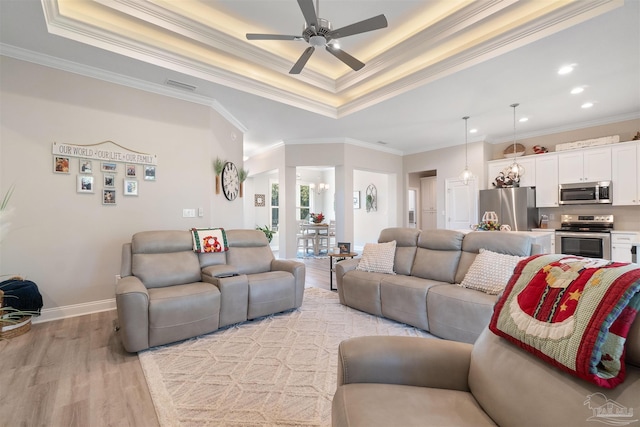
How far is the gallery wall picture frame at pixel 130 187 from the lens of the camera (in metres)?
3.54

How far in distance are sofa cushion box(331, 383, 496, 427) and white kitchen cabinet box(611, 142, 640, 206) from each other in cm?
566

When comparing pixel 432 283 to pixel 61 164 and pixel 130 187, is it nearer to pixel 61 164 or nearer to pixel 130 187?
pixel 130 187

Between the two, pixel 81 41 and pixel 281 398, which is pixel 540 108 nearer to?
pixel 281 398

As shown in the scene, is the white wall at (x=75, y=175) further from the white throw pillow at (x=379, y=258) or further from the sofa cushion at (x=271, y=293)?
the white throw pillow at (x=379, y=258)

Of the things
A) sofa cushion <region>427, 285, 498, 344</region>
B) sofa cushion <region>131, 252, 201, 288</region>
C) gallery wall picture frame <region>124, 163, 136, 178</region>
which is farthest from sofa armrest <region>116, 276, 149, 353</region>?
sofa cushion <region>427, 285, 498, 344</region>

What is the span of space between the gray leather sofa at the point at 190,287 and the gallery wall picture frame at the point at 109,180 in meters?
0.97

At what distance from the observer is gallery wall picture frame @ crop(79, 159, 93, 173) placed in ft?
10.7

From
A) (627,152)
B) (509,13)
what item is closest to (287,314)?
(509,13)

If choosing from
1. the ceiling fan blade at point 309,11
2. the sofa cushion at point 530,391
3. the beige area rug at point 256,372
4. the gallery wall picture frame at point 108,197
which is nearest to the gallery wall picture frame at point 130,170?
the gallery wall picture frame at point 108,197

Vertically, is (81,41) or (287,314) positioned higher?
(81,41)

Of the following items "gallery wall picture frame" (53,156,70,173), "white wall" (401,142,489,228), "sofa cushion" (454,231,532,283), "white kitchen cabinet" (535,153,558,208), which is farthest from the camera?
"white wall" (401,142,489,228)

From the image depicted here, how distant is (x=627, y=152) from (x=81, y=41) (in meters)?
7.60

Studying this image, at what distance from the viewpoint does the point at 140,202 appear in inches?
144

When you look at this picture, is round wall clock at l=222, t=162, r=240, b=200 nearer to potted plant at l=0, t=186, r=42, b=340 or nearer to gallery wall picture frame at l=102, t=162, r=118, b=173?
gallery wall picture frame at l=102, t=162, r=118, b=173
